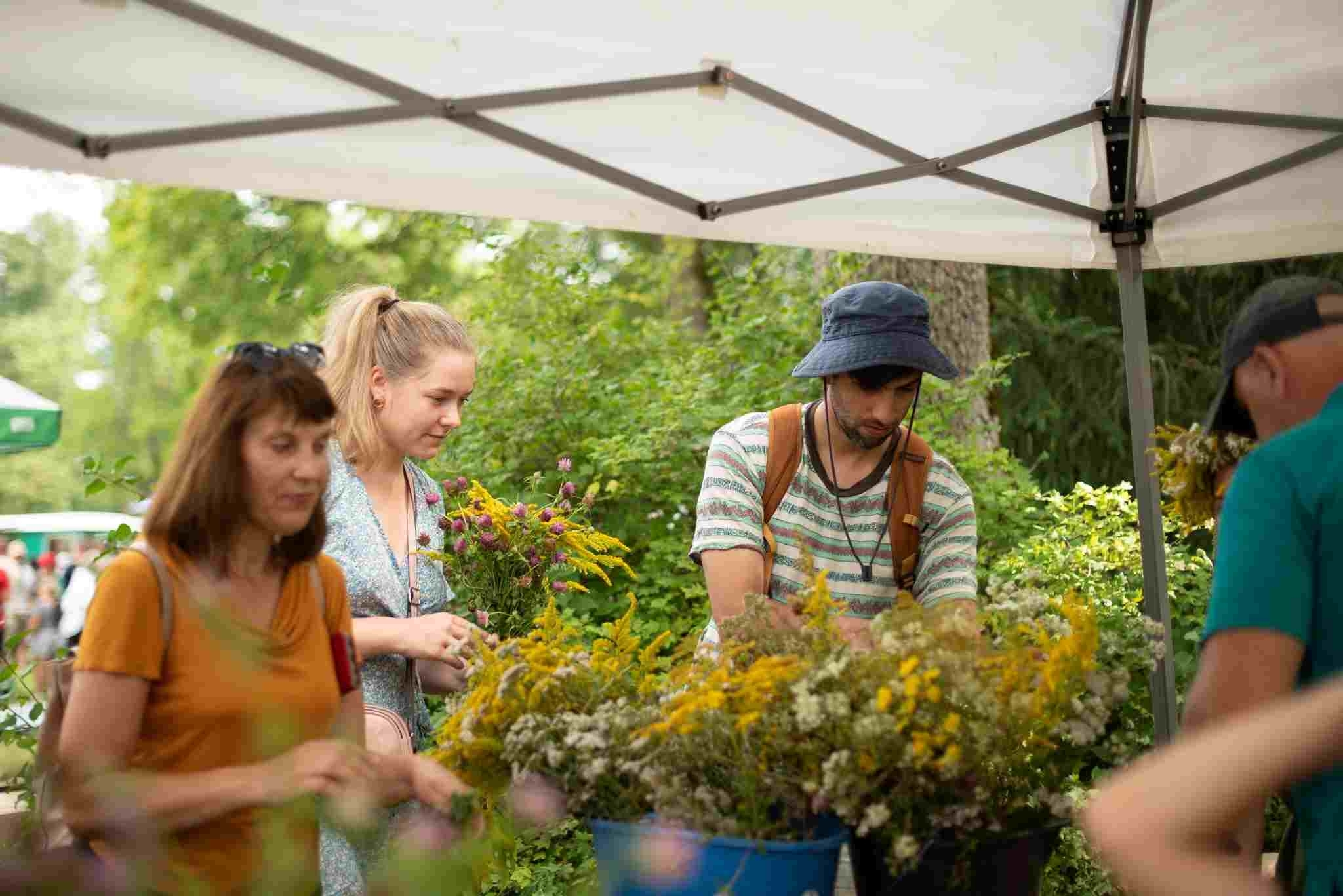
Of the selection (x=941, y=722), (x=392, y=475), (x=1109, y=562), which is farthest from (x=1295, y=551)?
(x=1109, y=562)

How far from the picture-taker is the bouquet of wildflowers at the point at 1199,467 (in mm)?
2531

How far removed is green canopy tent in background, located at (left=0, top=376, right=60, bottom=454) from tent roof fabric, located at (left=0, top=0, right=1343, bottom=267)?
3290mm

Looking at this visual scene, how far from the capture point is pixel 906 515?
9.11ft

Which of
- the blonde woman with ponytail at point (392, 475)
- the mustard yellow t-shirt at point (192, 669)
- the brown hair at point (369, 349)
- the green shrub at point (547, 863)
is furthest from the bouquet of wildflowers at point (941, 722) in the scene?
the green shrub at point (547, 863)

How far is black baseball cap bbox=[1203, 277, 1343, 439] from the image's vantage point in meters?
1.72

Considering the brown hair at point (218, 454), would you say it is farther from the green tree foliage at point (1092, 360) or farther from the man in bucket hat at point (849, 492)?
the green tree foliage at point (1092, 360)

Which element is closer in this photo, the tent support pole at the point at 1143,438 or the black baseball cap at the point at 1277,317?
the black baseball cap at the point at 1277,317

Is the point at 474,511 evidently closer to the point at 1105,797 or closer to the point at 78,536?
the point at 1105,797

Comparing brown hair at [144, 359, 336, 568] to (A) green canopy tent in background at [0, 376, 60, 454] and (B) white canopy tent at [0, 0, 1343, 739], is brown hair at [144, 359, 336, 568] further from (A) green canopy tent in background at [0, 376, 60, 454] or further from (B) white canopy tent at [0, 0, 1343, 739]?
(A) green canopy tent in background at [0, 376, 60, 454]

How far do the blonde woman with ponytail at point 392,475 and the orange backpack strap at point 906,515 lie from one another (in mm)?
921

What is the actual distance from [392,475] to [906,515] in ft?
Result: 3.60

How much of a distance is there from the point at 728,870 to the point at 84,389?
29.6 metres

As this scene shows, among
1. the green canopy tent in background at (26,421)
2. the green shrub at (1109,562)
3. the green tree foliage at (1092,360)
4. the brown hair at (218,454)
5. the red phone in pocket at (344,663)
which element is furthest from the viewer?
the green tree foliage at (1092,360)

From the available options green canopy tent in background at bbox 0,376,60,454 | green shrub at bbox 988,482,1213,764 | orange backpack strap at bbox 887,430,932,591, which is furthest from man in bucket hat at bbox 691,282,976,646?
green canopy tent in background at bbox 0,376,60,454
